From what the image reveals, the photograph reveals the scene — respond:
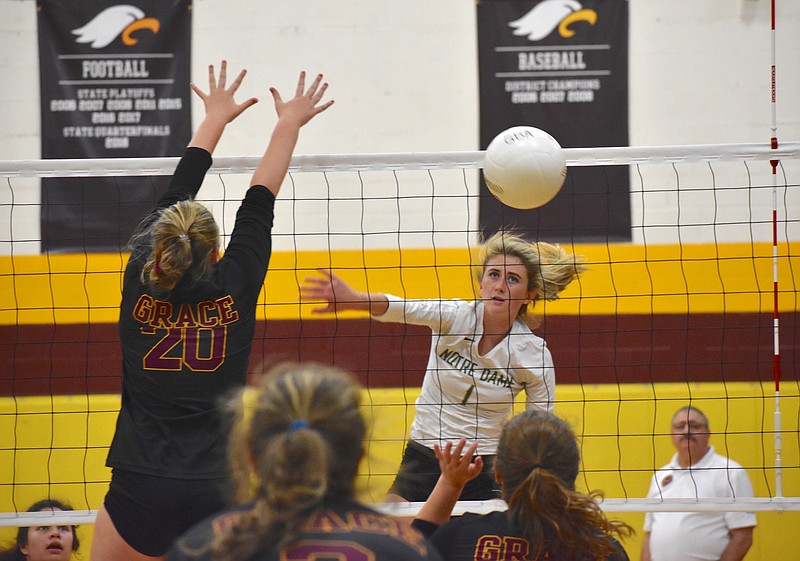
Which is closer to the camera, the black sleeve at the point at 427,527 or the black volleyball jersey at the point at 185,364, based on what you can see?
the black sleeve at the point at 427,527

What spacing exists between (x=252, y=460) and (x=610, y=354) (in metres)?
6.11

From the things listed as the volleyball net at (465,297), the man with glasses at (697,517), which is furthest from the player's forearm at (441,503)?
the volleyball net at (465,297)

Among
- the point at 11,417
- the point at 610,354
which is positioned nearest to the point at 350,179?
the point at 610,354

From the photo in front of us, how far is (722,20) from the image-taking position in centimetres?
794

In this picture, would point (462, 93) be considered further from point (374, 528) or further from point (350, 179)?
point (374, 528)

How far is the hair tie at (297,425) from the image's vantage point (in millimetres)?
1780

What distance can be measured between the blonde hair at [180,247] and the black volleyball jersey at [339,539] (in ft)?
4.69

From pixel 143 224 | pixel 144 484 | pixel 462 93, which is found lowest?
pixel 144 484

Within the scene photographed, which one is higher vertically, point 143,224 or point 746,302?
point 143,224

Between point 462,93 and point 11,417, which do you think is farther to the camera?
point 462,93

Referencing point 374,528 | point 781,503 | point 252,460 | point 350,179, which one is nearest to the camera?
point 374,528

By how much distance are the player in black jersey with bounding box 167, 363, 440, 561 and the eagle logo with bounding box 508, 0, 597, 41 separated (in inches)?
256

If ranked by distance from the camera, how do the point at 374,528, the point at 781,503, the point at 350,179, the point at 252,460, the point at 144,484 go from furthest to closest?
the point at 350,179 → the point at 781,503 → the point at 144,484 → the point at 252,460 → the point at 374,528

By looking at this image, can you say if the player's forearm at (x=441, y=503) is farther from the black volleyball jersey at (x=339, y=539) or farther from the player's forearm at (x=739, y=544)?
the player's forearm at (x=739, y=544)
